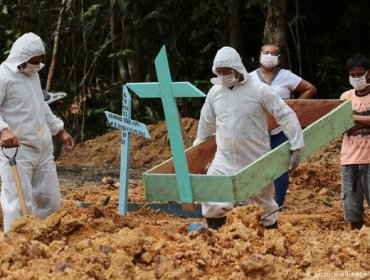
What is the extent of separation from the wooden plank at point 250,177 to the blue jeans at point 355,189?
1.81 ft

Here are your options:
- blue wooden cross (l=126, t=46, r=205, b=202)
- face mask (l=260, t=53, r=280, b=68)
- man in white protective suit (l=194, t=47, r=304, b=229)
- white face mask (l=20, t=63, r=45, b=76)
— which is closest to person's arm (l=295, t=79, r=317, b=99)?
face mask (l=260, t=53, r=280, b=68)

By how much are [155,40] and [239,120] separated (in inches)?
391

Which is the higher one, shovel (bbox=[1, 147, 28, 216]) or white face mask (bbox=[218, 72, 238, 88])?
white face mask (bbox=[218, 72, 238, 88])

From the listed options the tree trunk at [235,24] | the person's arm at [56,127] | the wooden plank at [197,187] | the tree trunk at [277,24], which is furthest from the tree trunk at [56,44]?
the wooden plank at [197,187]

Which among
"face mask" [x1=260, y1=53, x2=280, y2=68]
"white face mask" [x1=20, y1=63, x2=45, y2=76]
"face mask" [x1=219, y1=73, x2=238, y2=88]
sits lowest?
"face mask" [x1=260, y1=53, x2=280, y2=68]

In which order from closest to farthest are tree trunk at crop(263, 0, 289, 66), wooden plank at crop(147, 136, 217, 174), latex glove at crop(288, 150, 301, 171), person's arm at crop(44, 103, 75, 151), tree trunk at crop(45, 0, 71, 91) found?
latex glove at crop(288, 150, 301, 171) → wooden plank at crop(147, 136, 217, 174) → person's arm at crop(44, 103, 75, 151) → tree trunk at crop(263, 0, 289, 66) → tree trunk at crop(45, 0, 71, 91)

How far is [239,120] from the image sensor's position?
7980 mm

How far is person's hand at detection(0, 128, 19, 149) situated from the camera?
7.55m

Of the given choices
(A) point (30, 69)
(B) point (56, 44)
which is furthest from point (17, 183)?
(B) point (56, 44)

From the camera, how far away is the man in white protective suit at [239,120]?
7914 millimetres

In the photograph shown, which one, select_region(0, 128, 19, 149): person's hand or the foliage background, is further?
the foliage background

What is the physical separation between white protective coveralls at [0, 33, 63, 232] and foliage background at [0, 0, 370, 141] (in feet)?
27.8

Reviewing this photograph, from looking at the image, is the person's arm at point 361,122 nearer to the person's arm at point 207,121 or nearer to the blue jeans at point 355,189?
the blue jeans at point 355,189

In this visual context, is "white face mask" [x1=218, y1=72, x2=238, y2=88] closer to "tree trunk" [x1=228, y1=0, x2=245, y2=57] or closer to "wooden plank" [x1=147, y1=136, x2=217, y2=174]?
"wooden plank" [x1=147, y1=136, x2=217, y2=174]
